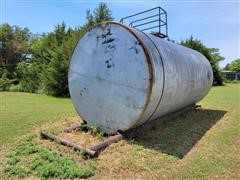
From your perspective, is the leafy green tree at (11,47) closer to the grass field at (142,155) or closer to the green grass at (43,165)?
the grass field at (142,155)

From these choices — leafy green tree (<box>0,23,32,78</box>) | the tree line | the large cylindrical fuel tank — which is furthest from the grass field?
leafy green tree (<box>0,23,32,78</box>)

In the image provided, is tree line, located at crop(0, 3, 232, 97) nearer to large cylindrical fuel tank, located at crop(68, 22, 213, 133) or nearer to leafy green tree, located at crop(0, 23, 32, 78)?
leafy green tree, located at crop(0, 23, 32, 78)

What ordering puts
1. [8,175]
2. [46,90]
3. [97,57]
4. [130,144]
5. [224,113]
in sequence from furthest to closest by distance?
[46,90] < [224,113] < [97,57] < [130,144] < [8,175]

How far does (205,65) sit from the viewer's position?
1005 centimetres

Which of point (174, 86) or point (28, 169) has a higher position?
point (174, 86)

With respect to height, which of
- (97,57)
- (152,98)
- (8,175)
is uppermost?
(97,57)

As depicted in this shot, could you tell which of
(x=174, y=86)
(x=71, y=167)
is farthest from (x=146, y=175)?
(x=174, y=86)

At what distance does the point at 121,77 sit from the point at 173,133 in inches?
83.5

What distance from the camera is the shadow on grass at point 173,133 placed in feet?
18.1

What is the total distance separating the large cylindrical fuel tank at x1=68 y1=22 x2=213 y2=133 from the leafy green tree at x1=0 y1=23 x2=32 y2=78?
28.4m

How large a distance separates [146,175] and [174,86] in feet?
9.23

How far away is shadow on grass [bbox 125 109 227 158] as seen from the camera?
550cm

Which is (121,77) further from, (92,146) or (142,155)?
(142,155)

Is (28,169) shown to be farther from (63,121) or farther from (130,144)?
(63,121)
